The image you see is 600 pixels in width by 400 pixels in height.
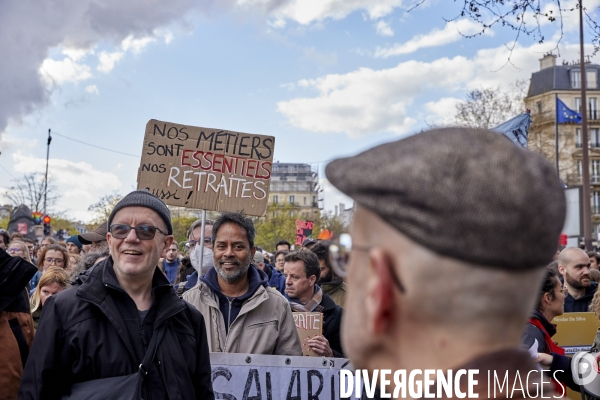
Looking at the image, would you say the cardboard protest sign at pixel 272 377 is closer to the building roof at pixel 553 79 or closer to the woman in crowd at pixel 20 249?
the woman in crowd at pixel 20 249

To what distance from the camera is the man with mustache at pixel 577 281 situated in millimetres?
7320

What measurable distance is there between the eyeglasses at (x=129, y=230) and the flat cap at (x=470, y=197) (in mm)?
2538

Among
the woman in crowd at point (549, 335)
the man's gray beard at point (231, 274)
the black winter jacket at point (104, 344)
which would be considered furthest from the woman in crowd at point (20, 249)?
the woman in crowd at point (549, 335)

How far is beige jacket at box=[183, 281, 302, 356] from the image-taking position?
452 cm

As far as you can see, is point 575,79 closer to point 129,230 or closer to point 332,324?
point 332,324

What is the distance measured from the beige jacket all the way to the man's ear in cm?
347

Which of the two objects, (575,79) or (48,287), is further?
(575,79)

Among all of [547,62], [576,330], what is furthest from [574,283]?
[547,62]

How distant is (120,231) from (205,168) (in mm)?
3158

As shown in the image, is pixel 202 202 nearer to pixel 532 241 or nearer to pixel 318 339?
pixel 318 339

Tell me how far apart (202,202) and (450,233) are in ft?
18.2

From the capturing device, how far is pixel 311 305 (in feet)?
18.5

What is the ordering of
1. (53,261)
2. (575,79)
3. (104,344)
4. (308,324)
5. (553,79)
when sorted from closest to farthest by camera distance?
(104,344), (308,324), (53,261), (553,79), (575,79)

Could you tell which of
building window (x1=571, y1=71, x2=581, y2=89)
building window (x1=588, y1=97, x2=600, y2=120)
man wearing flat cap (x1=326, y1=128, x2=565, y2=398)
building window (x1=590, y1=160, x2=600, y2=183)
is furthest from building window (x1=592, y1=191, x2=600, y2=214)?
man wearing flat cap (x1=326, y1=128, x2=565, y2=398)
